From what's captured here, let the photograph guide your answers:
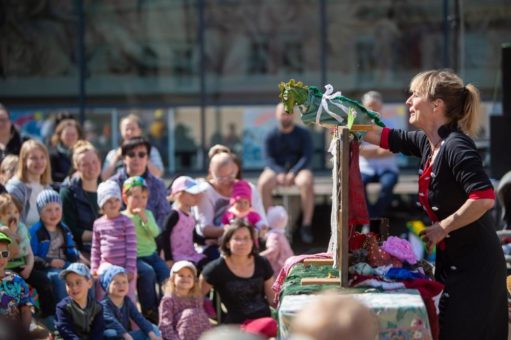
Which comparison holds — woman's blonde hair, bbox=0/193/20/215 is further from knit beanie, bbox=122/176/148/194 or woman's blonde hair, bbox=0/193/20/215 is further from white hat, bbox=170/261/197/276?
white hat, bbox=170/261/197/276

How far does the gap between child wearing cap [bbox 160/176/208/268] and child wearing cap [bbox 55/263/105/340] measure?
4.19ft

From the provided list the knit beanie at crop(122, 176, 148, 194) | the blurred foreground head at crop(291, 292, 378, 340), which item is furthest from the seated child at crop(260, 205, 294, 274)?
the blurred foreground head at crop(291, 292, 378, 340)

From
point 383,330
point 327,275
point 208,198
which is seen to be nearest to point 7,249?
point 208,198

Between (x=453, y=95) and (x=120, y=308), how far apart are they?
329 cm

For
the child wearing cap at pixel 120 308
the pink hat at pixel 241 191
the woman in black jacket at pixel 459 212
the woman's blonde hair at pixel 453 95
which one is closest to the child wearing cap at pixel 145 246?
the child wearing cap at pixel 120 308

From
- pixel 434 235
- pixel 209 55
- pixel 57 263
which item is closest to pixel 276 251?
pixel 57 263

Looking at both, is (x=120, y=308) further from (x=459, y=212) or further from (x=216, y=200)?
(x=459, y=212)

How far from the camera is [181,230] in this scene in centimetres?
782

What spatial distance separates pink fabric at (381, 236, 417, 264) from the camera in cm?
460

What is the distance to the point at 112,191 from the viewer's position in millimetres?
7414

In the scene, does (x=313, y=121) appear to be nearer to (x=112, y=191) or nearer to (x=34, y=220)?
(x=112, y=191)

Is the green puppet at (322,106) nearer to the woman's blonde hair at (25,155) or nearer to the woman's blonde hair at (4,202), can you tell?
the woman's blonde hair at (4,202)

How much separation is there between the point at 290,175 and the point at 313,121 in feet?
18.0

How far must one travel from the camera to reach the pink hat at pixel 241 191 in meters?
8.04
